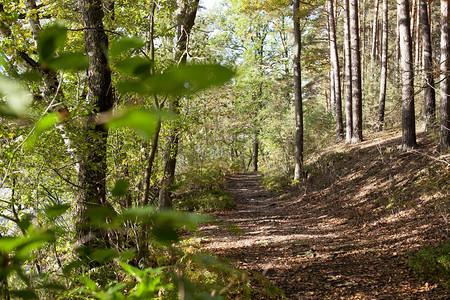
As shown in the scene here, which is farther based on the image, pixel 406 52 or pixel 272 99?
pixel 272 99

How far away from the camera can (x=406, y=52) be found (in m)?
8.27

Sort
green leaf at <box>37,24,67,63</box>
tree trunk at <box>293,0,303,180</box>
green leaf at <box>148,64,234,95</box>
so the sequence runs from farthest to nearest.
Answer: tree trunk at <box>293,0,303,180</box> < green leaf at <box>37,24,67,63</box> < green leaf at <box>148,64,234,95</box>

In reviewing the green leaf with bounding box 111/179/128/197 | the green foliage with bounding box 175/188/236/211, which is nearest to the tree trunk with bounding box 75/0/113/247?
the green leaf with bounding box 111/179/128/197

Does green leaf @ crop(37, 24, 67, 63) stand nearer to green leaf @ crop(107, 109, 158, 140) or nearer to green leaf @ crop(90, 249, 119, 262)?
green leaf @ crop(107, 109, 158, 140)

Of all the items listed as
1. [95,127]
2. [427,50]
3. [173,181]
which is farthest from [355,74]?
[95,127]

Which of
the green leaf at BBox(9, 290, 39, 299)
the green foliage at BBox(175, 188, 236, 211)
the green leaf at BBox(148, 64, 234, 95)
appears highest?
the green leaf at BBox(148, 64, 234, 95)

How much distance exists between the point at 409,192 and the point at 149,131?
25.2ft

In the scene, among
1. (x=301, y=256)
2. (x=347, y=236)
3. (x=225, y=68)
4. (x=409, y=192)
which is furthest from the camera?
(x=409, y=192)

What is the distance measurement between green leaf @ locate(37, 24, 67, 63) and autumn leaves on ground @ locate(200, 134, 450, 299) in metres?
1.71

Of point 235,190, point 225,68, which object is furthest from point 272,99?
point 225,68

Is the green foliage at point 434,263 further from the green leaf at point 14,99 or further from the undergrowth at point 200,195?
the undergrowth at point 200,195

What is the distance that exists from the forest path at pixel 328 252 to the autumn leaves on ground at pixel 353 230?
12 millimetres

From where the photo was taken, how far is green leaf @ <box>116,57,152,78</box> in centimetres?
57

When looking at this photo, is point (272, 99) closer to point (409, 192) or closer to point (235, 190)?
point (235, 190)
